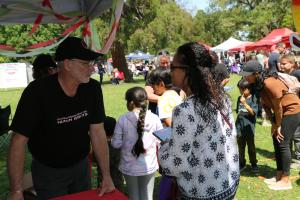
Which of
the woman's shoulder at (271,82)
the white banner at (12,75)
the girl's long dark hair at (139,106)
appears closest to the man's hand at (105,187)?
the girl's long dark hair at (139,106)

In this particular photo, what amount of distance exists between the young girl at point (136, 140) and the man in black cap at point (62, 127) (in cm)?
74

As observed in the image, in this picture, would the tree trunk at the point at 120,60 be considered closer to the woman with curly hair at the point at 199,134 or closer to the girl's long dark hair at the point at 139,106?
the girl's long dark hair at the point at 139,106

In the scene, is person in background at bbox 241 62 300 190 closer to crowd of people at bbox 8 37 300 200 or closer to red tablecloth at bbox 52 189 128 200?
crowd of people at bbox 8 37 300 200

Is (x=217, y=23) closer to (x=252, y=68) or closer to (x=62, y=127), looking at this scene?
(x=252, y=68)

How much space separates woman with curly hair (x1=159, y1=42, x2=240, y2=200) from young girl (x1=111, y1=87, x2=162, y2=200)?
1337 mm

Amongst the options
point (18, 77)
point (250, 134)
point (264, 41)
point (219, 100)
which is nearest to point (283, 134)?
point (250, 134)

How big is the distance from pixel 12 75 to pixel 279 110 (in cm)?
2482

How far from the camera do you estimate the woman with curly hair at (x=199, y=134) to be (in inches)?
84.4

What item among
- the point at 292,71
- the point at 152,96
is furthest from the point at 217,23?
the point at 152,96

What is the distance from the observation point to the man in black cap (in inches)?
95.6

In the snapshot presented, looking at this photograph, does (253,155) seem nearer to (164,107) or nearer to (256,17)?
(164,107)

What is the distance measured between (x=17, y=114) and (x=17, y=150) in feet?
0.75

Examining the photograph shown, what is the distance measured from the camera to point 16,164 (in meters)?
2.41

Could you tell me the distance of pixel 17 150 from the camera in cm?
242
